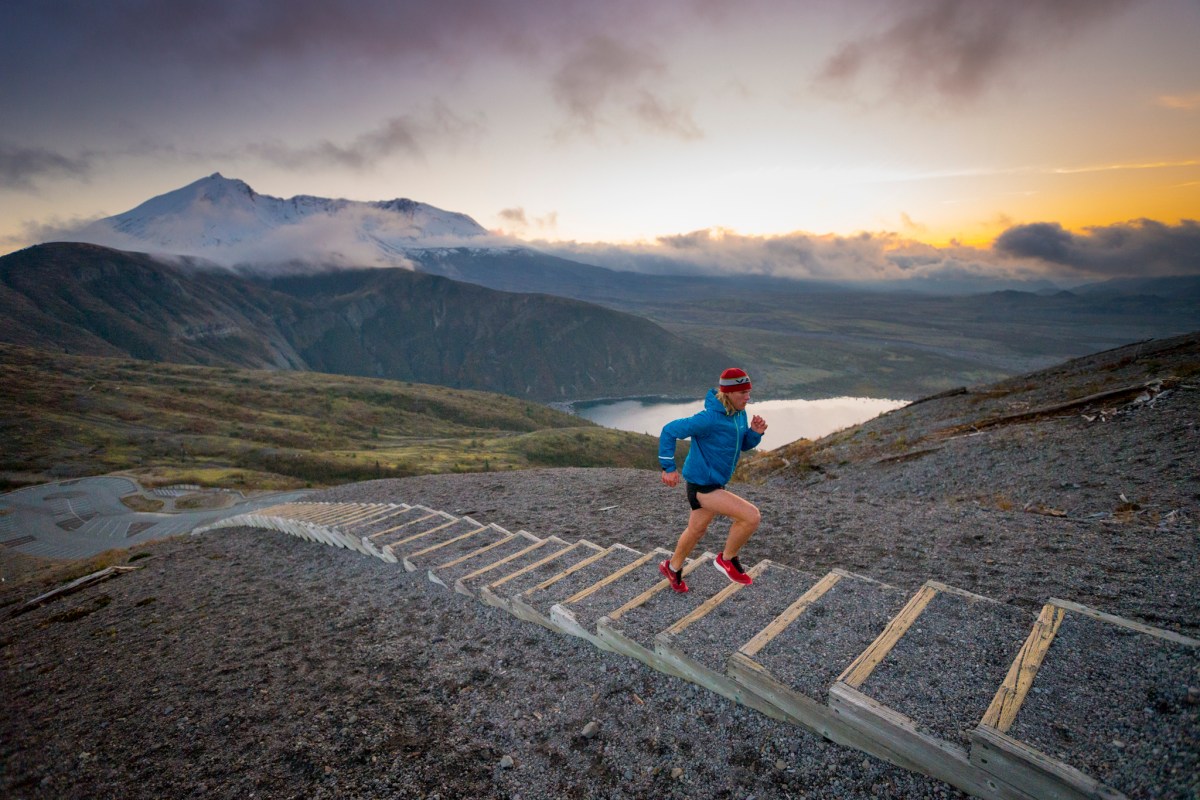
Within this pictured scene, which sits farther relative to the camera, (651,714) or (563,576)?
(563,576)

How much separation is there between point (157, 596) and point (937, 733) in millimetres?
14483

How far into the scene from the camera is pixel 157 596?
11.3 metres

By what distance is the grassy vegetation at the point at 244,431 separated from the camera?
57500 millimetres

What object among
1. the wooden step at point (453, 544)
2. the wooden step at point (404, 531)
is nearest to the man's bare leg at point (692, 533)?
the wooden step at point (453, 544)

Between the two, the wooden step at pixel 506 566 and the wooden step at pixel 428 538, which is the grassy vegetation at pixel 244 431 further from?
the wooden step at pixel 506 566

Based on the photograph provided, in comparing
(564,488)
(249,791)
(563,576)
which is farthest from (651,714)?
(564,488)

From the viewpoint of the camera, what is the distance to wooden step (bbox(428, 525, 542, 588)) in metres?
8.63

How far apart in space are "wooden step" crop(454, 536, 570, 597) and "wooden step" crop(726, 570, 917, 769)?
442 cm

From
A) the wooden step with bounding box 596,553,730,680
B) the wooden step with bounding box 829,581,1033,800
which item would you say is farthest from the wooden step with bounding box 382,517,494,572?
the wooden step with bounding box 829,581,1033,800

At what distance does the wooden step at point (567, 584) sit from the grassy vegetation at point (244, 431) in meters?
53.4

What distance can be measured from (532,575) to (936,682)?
529cm

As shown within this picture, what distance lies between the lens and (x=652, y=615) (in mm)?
5840

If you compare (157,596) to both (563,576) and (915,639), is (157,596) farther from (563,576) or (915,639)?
(915,639)

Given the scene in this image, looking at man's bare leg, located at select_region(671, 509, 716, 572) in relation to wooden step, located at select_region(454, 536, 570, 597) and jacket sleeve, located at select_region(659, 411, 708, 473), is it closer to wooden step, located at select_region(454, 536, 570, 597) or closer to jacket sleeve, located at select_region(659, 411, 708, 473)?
jacket sleeve, located at select_region(659, 411, 708, 473)
